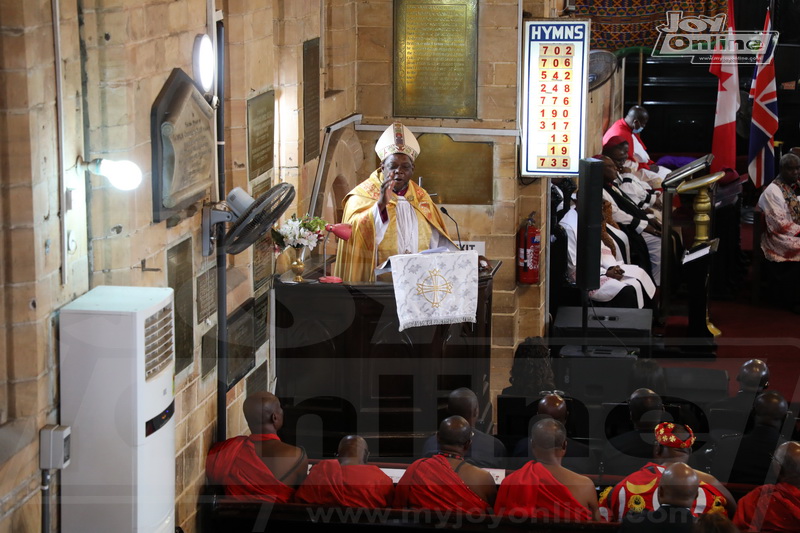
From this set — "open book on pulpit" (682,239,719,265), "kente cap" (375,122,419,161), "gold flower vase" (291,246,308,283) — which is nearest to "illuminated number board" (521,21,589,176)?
"open book on pulpit" (682,239,719,265)

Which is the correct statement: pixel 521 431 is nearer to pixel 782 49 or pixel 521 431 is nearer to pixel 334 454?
pixel 334 454

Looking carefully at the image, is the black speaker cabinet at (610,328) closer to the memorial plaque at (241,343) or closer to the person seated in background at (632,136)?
the memorial plaque at (241,343)

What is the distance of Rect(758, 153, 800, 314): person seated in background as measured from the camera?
39.2 feet

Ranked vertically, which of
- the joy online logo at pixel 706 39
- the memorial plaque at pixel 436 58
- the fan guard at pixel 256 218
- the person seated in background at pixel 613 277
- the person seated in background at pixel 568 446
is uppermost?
the joy online logo at pixel 706 39

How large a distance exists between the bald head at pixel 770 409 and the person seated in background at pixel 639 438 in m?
0.49

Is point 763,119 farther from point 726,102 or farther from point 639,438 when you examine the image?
point 639,438

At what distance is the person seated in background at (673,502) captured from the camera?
4910 millimetres

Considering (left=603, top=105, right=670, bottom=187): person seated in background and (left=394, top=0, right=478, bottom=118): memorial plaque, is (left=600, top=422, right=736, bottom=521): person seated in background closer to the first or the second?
(left=394, top=0, right=478, bottom=118): memorial plaque

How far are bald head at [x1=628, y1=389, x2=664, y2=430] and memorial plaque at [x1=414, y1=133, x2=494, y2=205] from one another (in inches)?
153

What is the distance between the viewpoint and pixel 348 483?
5664mm

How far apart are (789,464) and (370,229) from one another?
3.58 m

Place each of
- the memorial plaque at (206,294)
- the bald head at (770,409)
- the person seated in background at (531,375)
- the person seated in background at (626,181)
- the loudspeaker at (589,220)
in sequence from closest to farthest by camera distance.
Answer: the memorial plaque at (206,294) < the bald head at (770,409) < the person seated in background at (531,375) < the loudspeaker at (589,220) < the person seated in background at (626,181)

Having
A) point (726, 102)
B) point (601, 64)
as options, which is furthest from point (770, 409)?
point (726, 102)

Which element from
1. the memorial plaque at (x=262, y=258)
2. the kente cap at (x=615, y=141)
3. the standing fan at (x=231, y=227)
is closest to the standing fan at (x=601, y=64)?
the kente cap at (x=615, y=141)
